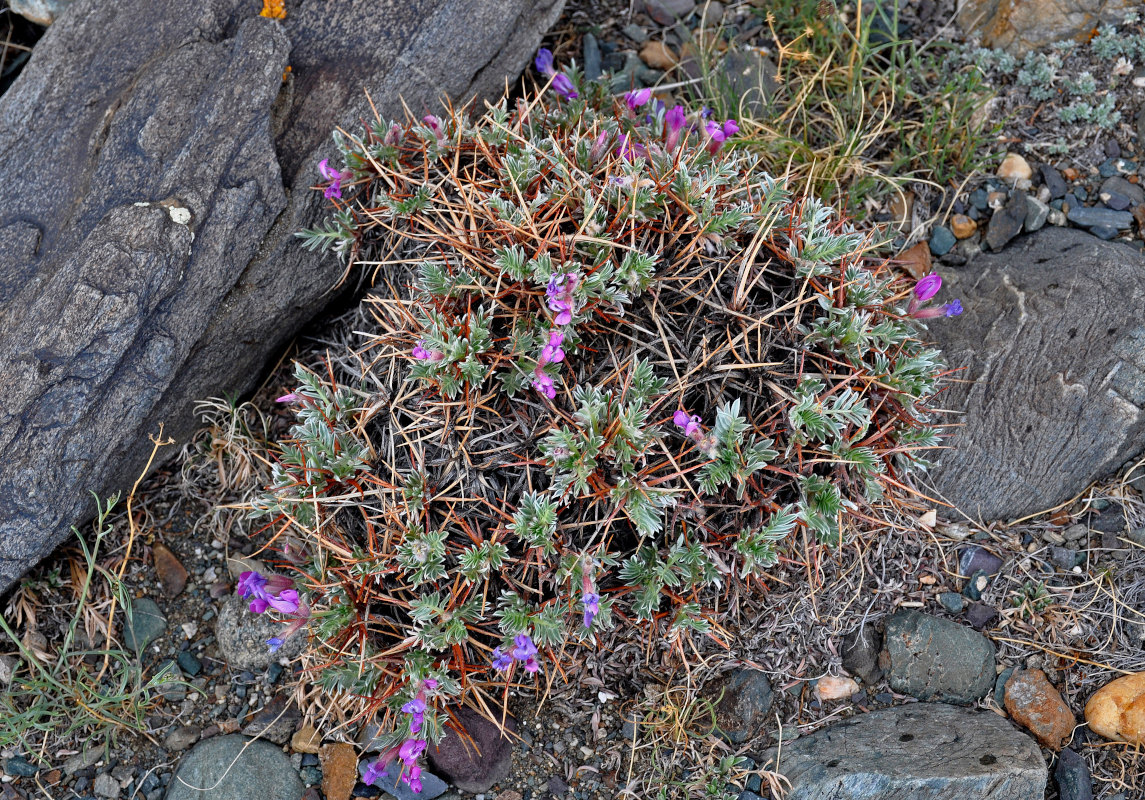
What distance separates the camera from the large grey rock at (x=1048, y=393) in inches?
121

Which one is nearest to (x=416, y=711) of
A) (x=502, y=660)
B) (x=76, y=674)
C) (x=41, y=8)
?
(x=502, y=660)

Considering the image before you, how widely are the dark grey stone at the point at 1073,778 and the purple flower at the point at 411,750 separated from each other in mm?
2150

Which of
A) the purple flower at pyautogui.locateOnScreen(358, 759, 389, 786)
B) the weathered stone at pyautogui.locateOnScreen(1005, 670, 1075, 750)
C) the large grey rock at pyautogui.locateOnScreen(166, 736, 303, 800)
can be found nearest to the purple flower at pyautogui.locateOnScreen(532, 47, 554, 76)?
the purple flower at pyautogui.locateOnScreen(358, 759, 389, 786)

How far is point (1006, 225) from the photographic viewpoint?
357 cm

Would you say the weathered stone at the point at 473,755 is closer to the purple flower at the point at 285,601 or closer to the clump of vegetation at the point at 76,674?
the purple flower at the point at 285,601

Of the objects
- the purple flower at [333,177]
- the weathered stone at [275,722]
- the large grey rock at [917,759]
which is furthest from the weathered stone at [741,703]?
the purple flower at [333,177]

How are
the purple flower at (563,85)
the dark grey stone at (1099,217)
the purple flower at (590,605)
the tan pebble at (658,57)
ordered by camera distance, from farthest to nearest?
the tan pebble at (658,57) → the dark grey stone at (1099,217) → the purple flower at (563,85) → the purple flower at (590,605)

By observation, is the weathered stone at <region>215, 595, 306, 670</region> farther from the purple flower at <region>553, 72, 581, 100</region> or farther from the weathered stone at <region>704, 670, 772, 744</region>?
the purple flower at <region>553, 72, 581, 100</region>

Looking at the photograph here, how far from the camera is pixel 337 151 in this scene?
3211 millimetres

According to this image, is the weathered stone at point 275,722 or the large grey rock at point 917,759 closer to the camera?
the large grey rock at point 917,759

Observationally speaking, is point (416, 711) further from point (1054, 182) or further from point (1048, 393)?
point (1054, 182)

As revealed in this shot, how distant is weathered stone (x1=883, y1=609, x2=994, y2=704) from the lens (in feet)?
9.70

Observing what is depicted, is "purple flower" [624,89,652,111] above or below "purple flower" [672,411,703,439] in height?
above

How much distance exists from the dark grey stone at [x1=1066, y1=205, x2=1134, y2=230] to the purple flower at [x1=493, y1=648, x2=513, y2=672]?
297 centimetres
